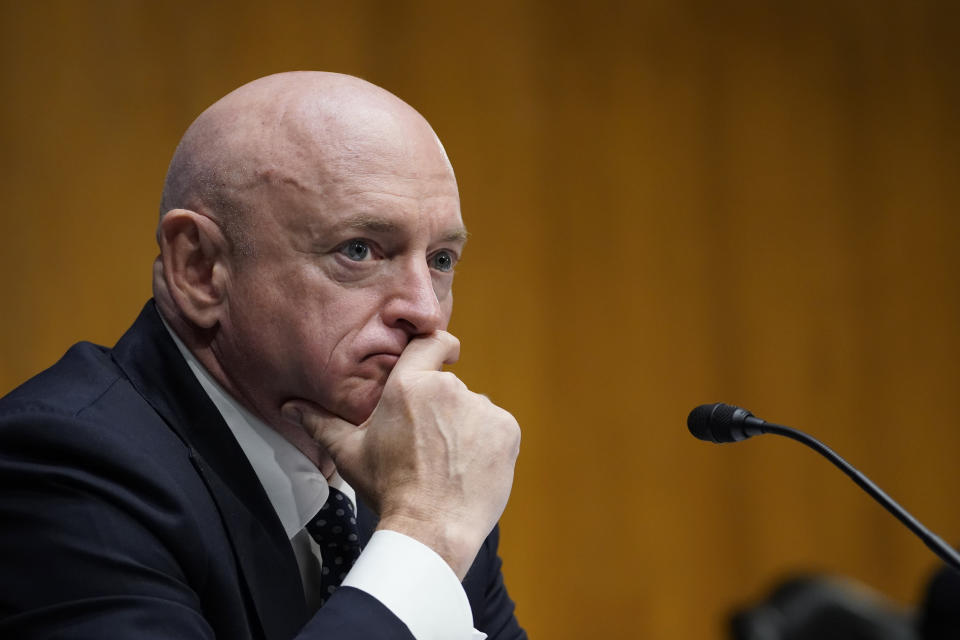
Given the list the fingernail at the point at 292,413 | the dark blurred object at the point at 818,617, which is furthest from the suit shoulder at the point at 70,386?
the dark blurred object at the point at 818,617

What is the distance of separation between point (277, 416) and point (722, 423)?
0.64 metres

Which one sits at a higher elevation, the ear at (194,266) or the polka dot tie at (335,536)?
the ear at (194,266)

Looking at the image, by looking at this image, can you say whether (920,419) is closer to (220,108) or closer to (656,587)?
(656,587)

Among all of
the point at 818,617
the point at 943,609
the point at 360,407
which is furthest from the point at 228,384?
the point at 818,617

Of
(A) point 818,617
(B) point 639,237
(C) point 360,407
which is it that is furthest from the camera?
(B) point 639,237

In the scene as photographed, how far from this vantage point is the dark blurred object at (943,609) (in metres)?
2.31

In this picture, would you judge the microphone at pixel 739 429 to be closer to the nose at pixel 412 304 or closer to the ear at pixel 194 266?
the nose at pixel 412 304

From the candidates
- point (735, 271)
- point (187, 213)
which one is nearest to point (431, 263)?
point (187, 213)

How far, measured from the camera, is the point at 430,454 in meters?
1.41

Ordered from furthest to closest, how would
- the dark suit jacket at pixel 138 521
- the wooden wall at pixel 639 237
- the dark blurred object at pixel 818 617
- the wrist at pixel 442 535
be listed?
the wooden wall at pixel 639 237, the dark blurred object at pixel 818 617, the wrist at pixel 442 535, the dark suit jacket at pixel 138 521

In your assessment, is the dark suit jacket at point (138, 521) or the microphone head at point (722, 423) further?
the microphone head at point (722, 423)

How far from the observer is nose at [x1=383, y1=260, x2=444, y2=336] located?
60.4 inches

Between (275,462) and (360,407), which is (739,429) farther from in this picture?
(275,462)

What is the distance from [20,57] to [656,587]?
2.69 meters
